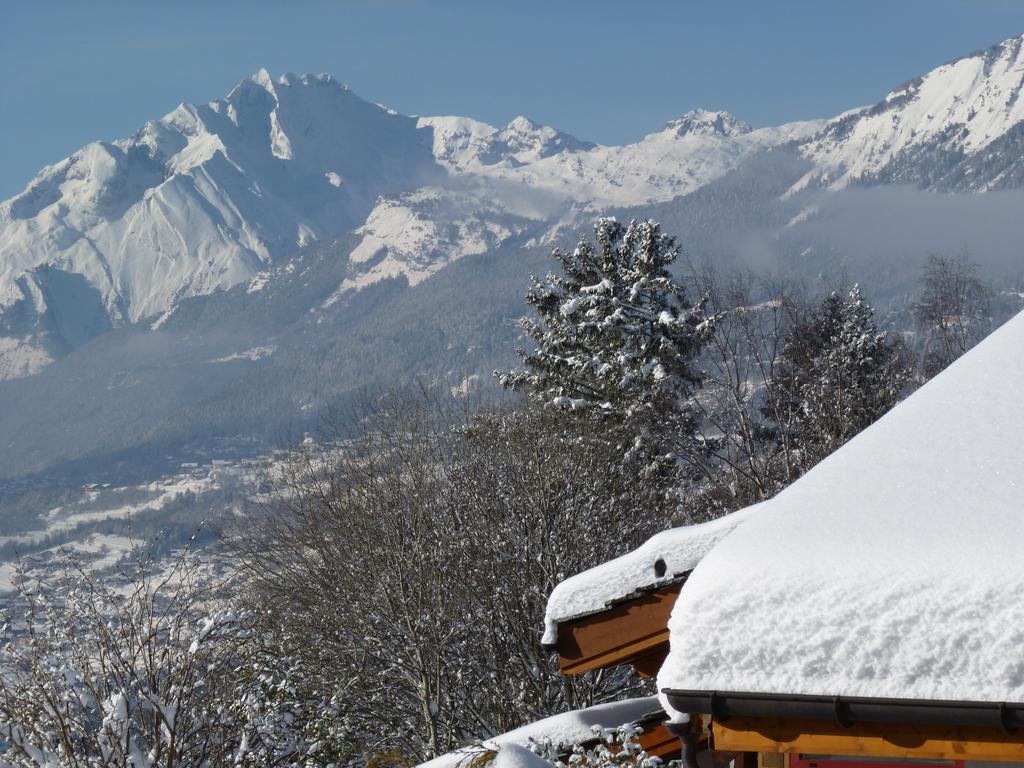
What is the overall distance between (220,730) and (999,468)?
710cm

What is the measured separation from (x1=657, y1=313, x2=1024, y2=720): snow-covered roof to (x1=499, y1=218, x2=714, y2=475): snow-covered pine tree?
18.1 metres

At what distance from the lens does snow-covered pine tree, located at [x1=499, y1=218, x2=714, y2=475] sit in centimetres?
2244

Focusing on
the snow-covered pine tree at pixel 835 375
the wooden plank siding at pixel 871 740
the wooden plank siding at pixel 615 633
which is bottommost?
the snow-covered pine tree at pixel 835 375

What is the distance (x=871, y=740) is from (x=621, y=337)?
68.9 ft

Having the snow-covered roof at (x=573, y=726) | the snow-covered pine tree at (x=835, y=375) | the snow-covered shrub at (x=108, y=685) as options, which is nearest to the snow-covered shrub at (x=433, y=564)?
the snow-covered shrub at (x=108, y=685)

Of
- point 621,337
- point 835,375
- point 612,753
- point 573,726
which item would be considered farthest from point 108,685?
point 835,375

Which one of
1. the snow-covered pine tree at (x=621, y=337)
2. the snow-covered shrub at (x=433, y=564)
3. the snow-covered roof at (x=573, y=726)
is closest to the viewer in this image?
the snow-covered roof at (x=573, y=726)

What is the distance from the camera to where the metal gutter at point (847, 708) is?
8.97 ft

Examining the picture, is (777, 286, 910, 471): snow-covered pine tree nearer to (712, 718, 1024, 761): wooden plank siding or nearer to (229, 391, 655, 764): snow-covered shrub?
(229, 391, 655, 764): snow-covered shrub

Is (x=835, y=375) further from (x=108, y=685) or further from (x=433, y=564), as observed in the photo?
(x=108, y=685)

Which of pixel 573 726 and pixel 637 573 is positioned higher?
pixel 637 573

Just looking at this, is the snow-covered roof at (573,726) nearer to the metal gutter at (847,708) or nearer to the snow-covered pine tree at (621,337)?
the metal gutter at (847,708)

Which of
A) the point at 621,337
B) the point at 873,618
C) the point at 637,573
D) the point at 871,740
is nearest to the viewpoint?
the point at 873,618

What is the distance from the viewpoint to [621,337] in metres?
23.8
